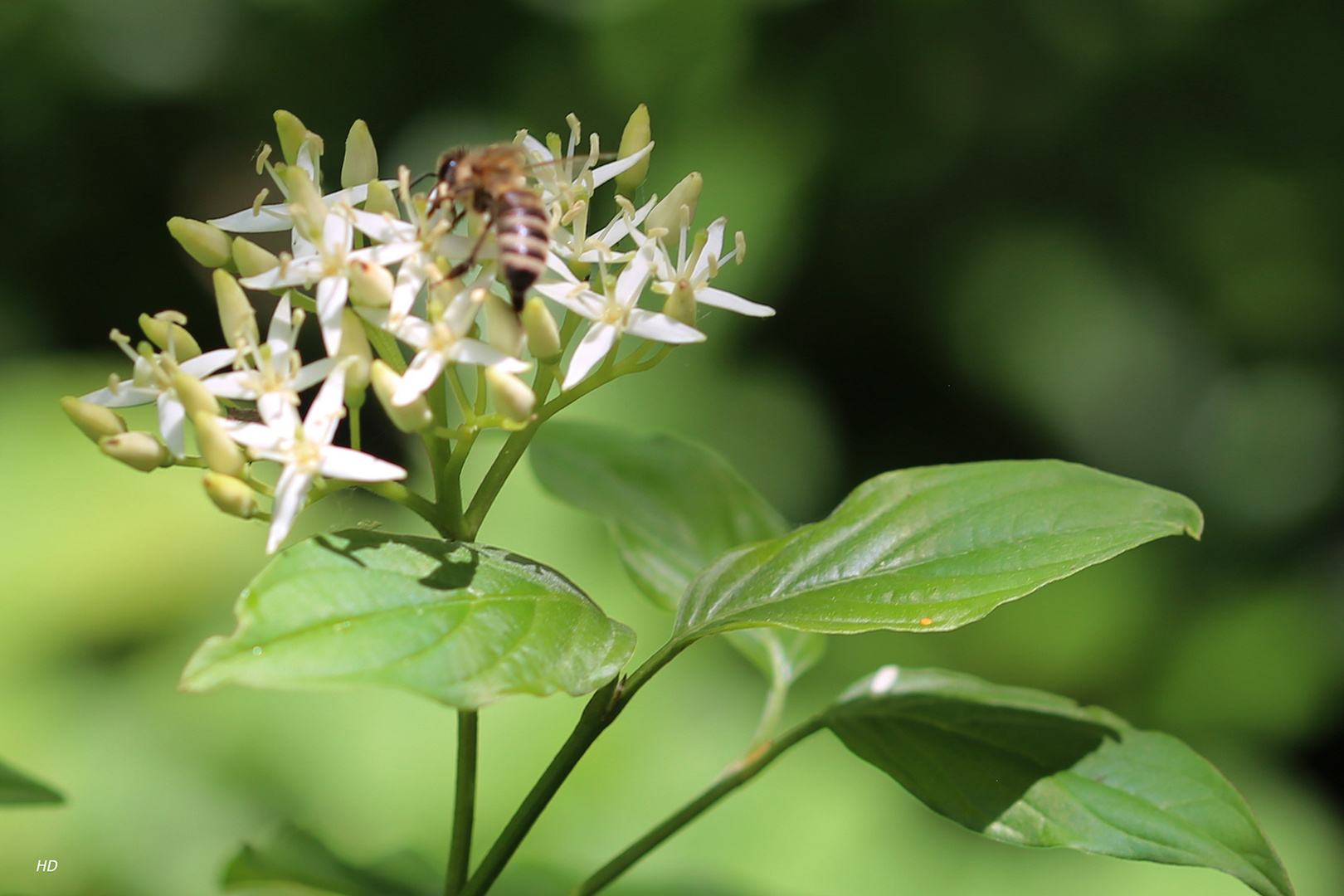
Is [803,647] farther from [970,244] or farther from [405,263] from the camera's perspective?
[970,244]

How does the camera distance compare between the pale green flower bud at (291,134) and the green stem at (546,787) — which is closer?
the green stem at (546,787)

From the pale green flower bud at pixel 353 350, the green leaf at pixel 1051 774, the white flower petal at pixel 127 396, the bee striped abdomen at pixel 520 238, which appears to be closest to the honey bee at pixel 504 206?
the bee striped abdomen at pixel 520 238

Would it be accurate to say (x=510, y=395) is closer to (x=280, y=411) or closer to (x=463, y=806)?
(x=280, y=411)

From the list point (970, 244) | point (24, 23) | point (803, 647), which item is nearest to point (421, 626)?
point (803, 647)

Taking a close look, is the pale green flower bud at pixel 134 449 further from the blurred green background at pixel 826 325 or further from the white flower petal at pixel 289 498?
the blurred green background at pixel 826 325

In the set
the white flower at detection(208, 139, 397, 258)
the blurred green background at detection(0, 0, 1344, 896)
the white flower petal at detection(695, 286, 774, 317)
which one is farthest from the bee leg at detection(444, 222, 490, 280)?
the blurred green background at detection(0, 0, 1344, 896)

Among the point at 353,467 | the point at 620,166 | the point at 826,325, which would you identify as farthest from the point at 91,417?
the point at 826,325
